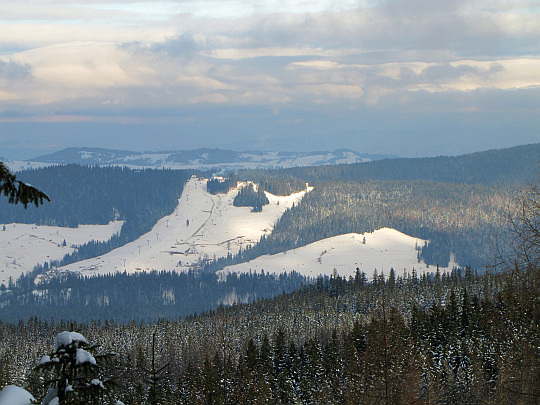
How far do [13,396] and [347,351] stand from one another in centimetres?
7580

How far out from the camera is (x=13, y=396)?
955 cm

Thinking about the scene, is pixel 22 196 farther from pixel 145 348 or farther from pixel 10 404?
pixel 145 348

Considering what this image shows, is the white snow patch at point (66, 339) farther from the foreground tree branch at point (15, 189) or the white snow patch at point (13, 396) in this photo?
the foreground tree branch at point (15, 189)

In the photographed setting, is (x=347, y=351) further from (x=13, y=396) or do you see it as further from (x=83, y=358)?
(x=13, y=396)

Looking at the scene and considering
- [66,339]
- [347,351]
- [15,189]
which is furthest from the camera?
[347,351]

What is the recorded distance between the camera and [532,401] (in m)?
20.0

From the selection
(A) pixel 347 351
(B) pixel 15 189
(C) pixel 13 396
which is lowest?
(A) pixel 347 351

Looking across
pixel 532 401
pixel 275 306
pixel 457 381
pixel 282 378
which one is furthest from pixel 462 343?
pixel 275 306

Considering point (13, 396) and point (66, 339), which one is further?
point (66, 339)

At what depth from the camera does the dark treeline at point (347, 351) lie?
27.5m

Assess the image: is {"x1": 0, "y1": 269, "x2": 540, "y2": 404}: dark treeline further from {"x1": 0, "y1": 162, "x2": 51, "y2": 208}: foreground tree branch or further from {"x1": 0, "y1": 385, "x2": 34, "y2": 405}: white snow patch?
{"x1": 0, "y1": 162, "x2": 51, "y2": 208}: foreground tree branch

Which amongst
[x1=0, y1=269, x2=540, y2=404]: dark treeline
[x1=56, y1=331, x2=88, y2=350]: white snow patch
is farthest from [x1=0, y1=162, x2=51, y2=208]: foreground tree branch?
[x1=0, y1=269, x2=540, y2=404]: dark treeline

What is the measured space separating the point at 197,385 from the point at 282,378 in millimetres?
14129

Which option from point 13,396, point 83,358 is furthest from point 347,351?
point 13,396
